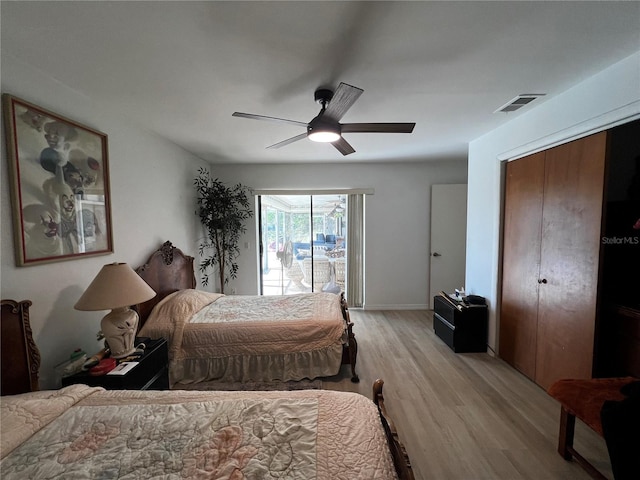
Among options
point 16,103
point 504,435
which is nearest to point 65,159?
point 16,103

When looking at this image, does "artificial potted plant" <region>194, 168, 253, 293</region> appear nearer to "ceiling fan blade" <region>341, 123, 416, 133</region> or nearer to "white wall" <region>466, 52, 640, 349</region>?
"ceiling fan blade" <region>341, 123, 416, 133</region>

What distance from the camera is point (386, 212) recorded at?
14.9ft

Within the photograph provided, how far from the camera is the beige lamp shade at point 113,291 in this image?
1.71m

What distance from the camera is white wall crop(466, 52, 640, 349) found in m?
1.72

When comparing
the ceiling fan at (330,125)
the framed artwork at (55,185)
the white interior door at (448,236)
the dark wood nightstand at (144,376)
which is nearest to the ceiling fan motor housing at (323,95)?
the ceiling fan at (330,125)

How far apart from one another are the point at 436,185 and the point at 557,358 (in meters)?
2.91

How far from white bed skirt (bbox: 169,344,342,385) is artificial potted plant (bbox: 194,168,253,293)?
1787mm

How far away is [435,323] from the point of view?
11.8 feet

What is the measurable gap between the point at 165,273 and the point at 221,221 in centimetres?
123

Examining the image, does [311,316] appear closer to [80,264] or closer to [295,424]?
[295,424]

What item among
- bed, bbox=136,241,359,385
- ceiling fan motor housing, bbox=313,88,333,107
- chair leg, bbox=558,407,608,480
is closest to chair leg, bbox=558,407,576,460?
chair leg, bbox=558,407,608,480

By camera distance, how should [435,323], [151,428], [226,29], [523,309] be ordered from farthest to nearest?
[435,323] → [523,309] → [226,29] → [151,428]

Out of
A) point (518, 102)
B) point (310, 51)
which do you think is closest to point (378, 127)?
point (310, 51)

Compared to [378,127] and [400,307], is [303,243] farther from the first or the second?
[378,127]
